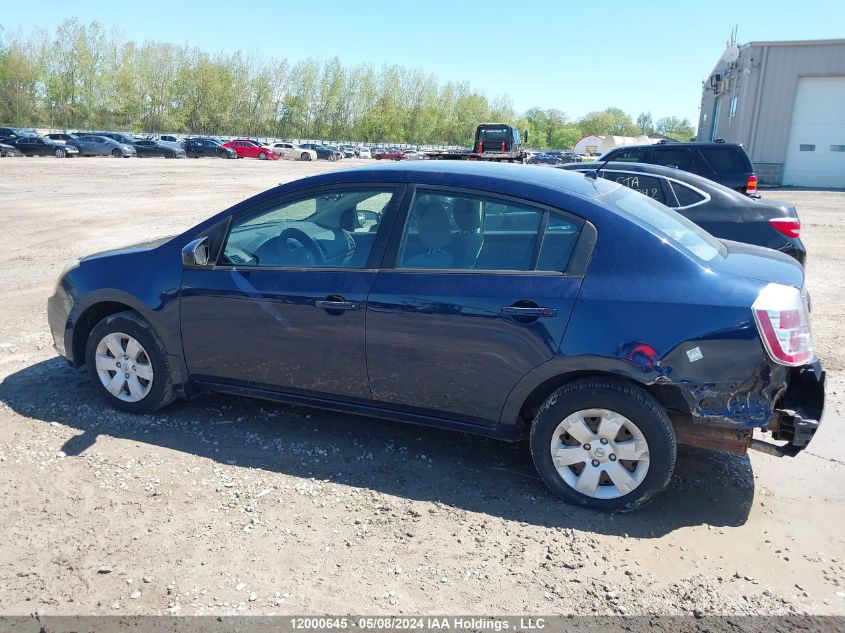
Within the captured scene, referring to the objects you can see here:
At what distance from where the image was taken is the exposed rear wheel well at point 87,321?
4.51 meters

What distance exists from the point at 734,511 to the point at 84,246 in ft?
33.8

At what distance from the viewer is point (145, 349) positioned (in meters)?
4.35

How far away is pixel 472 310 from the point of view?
3494 millimetres

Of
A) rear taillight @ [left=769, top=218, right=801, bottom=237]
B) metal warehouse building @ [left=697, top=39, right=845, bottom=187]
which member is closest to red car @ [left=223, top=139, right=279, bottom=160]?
metal warehouse building @ [left=697, top=39, right=845, bottom=187]

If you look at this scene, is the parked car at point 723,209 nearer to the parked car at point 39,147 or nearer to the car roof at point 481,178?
the car roof at point 481,178

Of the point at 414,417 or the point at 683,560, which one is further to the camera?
the point at 414,417

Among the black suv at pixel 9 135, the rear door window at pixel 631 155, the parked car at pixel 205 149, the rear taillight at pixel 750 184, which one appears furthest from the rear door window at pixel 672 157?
the parked car at pixel 205 149

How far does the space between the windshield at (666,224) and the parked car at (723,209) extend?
3251 millimetres

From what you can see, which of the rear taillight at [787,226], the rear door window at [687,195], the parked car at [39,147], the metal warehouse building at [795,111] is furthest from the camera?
the parked car at [39,147]

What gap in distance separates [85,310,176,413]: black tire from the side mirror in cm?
55

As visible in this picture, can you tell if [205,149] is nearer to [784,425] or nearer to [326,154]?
[326,154]

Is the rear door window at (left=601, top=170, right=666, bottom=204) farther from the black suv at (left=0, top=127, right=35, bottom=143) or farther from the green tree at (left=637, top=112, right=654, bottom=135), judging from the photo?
the green tree at (left=637, top=112, right=654, bottom=135)

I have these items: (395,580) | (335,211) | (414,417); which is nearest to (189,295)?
(335,211)

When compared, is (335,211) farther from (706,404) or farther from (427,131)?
(427,131)
